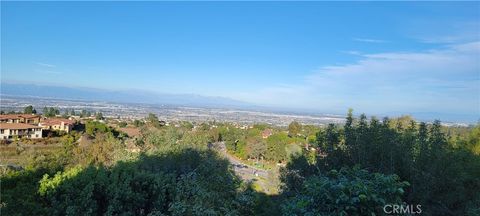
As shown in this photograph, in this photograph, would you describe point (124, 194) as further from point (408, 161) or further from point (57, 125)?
point (57, 125)

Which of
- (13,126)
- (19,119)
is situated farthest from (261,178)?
(19,119)

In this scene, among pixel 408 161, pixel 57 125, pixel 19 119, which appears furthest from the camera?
pixel 19 119

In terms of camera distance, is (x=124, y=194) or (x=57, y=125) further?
(x=57, y=125)

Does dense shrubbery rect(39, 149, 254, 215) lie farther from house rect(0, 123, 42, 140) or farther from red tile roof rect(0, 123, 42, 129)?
red tile roof rect(0, 123, 42, 129)

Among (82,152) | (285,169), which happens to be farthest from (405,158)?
(82,152)

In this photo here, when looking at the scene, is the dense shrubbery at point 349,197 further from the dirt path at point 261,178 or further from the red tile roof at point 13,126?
the red tile roof at point 13,126

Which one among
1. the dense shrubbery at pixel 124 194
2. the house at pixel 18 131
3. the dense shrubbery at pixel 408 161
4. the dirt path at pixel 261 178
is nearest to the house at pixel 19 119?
the house at pixel 18 131

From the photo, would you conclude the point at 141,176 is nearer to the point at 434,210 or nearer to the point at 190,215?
the point at 190,215

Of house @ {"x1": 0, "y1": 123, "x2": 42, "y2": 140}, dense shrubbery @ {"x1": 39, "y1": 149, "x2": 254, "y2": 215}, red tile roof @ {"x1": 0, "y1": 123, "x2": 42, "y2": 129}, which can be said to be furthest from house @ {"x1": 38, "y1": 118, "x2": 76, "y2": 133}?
dense shrubbery @ {"x1": 39, "y1": 149, "x2": 254, "y2": 215}
